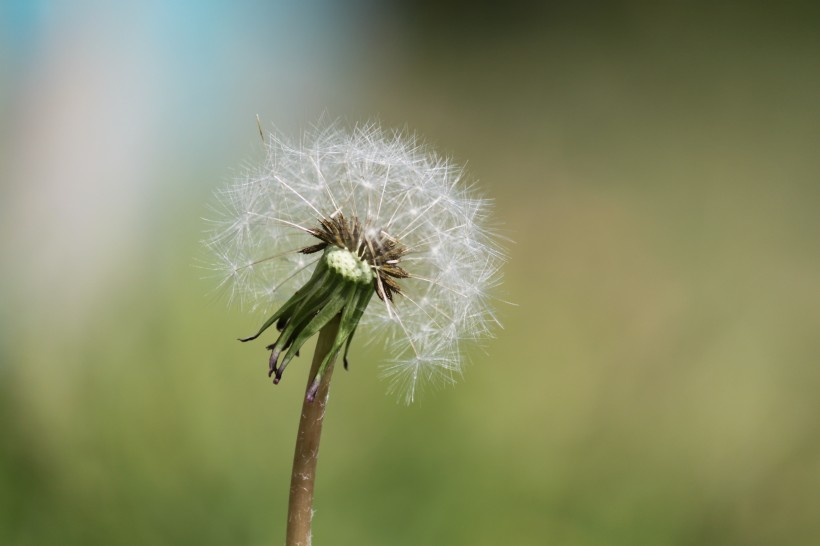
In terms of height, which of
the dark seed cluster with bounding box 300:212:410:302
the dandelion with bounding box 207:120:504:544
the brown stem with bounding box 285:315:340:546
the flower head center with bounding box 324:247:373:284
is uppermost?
the dandelion with bounding box 207:120:504:544

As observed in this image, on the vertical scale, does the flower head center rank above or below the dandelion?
below

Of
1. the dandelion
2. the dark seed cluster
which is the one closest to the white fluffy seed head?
the dandelion

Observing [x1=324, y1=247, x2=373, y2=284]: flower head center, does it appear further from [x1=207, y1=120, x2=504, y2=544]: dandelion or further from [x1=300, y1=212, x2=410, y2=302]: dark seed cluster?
[x1=207, y1=120, x2=504, y2=544]: dandelion

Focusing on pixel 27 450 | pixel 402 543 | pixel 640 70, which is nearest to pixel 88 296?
pixel 27 450

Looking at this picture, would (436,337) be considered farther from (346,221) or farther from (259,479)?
(259,479)

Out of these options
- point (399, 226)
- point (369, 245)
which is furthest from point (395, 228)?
point (369, 245)

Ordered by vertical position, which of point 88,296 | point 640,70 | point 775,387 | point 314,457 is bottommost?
point 314,457

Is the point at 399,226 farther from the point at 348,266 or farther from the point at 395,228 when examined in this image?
the point at 348,266
